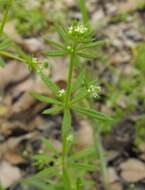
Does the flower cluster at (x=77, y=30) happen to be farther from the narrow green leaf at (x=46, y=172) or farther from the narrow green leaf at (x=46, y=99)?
the narrow green leaf at (x=46, y=172)

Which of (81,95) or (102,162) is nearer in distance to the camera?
(81,95)

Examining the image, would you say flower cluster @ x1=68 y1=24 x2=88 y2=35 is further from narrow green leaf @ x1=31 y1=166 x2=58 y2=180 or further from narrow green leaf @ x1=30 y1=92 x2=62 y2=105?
narrow green leaf @ x1=31 y1=166 x2=58 y2=180

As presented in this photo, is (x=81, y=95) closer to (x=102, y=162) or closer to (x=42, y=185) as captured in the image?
(x=42, y=185)

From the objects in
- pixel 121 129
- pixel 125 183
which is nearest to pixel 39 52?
pixel 121 129

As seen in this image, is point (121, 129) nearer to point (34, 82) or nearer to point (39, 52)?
point (34, 82)

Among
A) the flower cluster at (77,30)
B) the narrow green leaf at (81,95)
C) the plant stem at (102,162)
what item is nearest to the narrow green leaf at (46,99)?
the narrow green leaf at (81,95)

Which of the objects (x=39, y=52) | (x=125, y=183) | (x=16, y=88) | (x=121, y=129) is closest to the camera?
(x=125, y=183)

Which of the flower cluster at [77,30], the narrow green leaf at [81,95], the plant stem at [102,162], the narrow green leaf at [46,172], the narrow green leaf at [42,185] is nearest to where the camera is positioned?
the flower cluster at [77,30]

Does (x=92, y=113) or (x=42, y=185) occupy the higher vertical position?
(x=92, y=113)

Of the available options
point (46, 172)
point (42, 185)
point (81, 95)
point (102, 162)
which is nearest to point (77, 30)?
point (81, 95)

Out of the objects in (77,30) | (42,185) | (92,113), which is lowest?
(42,185)

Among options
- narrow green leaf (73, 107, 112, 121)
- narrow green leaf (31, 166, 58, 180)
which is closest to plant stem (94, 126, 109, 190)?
narrow green leaf (31, 166, 58, 180)
